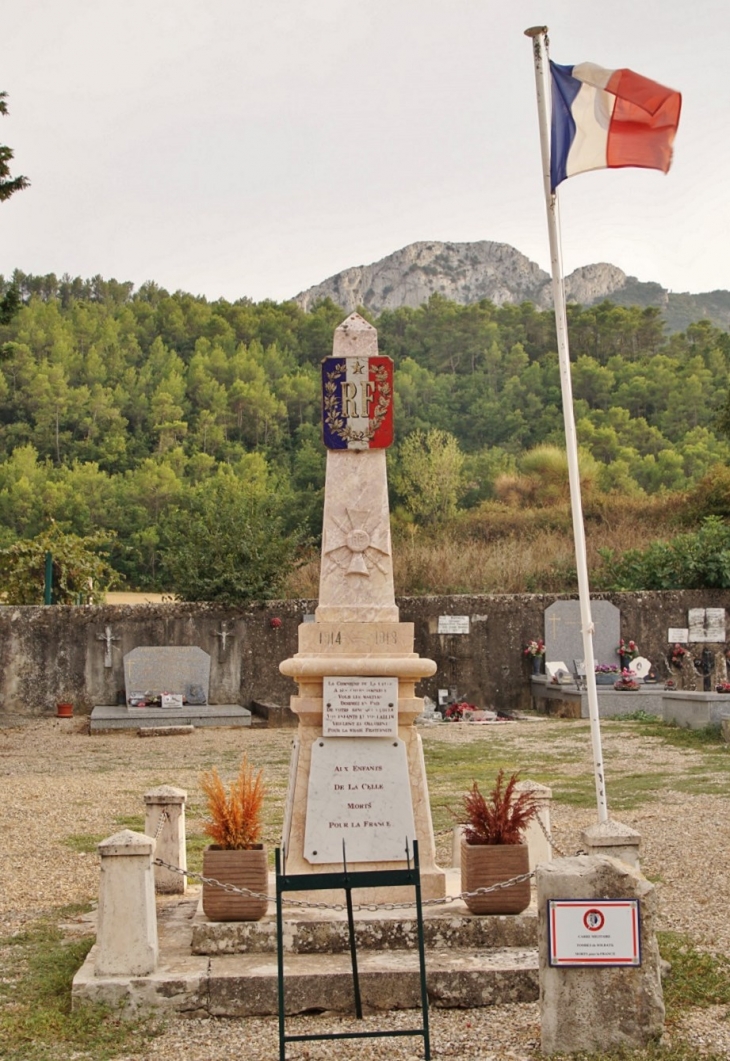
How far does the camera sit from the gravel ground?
205 inches

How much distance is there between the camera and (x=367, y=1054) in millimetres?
5055

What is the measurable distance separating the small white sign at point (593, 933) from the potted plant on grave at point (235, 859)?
189 centimetres

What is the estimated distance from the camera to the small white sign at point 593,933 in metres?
4.92

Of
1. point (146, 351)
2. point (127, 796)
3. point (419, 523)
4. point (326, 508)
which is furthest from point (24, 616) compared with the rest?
point (146, 351)

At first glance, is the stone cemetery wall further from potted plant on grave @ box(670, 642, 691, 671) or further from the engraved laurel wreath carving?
the engraved laurel wreath carving

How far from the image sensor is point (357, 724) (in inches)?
264

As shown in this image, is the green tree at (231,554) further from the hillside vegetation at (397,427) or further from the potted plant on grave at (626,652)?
the potted plant on grave at (626,652)

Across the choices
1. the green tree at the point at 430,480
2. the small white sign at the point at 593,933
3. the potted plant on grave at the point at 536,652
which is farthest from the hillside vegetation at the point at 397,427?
the small white sign at the point at 593,933

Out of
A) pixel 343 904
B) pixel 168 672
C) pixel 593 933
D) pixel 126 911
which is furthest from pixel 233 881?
pixel 168 672

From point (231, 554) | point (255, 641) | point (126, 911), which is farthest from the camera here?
point (231, 554)

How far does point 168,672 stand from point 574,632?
7.31m

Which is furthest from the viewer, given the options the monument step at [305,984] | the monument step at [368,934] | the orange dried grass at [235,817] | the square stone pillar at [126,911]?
the orange dried grass at [235,817]

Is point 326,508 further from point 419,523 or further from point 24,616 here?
point 419,523

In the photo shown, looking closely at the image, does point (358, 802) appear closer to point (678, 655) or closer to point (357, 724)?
point (357, 724)
